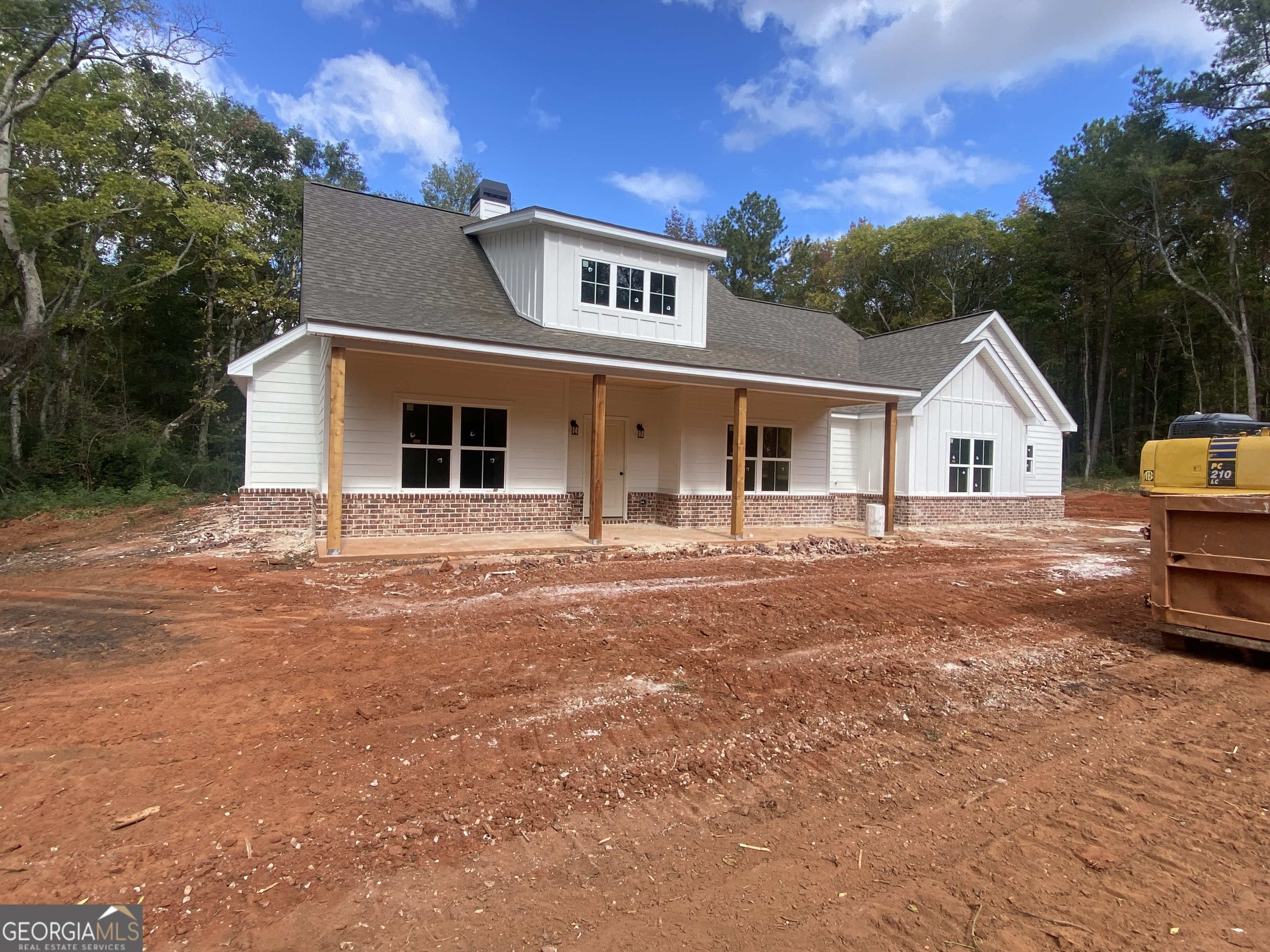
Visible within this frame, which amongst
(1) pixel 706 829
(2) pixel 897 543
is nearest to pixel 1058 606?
(2) pixel 897 543

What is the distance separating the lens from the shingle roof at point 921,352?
1602cm

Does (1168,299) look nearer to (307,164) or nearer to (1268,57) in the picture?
(1268,57)

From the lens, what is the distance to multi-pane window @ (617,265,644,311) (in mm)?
12773

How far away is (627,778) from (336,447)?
715cm

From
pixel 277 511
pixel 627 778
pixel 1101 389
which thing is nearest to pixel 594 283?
pixel 277 511

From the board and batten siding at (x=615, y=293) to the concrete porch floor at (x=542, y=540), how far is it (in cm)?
390

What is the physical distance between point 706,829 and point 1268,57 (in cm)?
3610

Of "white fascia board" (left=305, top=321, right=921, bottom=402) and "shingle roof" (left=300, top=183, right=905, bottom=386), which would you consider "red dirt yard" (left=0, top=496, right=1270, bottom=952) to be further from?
"shingle roof" (left=300, top=183, right=905, bottom=386)

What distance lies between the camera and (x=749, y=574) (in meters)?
8.63

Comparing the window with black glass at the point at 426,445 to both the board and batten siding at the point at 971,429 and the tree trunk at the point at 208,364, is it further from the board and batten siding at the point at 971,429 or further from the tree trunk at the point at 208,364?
the tree trunk at the point at 208,364

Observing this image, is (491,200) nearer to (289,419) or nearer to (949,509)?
(289,419)

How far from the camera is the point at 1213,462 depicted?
17.6 ft

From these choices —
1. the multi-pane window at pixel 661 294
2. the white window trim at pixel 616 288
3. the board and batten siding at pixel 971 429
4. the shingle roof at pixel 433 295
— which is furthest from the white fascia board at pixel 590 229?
the board and batten siding at pixel 971 429

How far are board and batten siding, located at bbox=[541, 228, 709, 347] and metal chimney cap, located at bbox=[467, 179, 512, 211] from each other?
443cm
